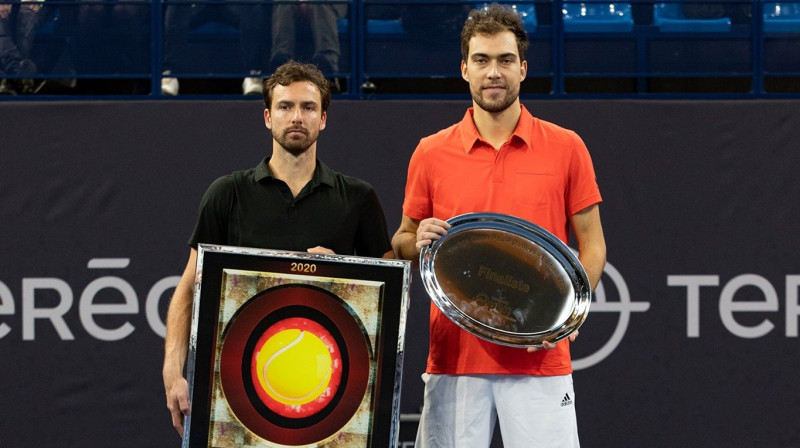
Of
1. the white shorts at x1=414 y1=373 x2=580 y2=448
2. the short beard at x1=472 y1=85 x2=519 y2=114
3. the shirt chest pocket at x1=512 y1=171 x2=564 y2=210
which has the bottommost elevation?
the white shorts at x1=414 y1=373 x2=580 y2=448

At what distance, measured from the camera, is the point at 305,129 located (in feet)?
10.7

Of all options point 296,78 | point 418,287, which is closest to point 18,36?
point 418,287

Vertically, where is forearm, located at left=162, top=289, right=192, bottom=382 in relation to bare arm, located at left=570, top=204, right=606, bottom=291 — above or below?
below

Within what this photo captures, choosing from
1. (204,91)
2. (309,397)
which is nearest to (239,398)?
(309,397)

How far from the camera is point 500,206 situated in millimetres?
3328

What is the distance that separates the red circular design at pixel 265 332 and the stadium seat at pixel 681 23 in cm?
314

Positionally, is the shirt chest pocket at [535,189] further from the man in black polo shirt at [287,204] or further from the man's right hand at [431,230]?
the man in black polo shirt at [287,204]

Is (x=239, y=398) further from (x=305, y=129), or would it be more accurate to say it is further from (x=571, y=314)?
(x=571, y=314)

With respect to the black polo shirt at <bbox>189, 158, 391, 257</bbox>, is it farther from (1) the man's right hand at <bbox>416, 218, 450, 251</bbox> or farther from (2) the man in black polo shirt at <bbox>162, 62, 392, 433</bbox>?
(1) the man's right hand at <bbox>416, 218, 450, 251</bbox>

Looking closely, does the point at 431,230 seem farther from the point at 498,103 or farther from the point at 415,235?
the point at 498,103

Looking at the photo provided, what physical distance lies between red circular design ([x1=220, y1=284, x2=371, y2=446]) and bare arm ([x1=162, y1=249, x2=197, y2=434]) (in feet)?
0.49

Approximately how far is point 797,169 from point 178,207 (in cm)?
298

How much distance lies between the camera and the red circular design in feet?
10.3

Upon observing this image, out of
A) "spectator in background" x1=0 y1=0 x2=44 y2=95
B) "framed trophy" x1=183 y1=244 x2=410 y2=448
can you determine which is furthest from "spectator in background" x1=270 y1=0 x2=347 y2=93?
"framed trophy" x1=183 y1=244 x2=410 y2=448
